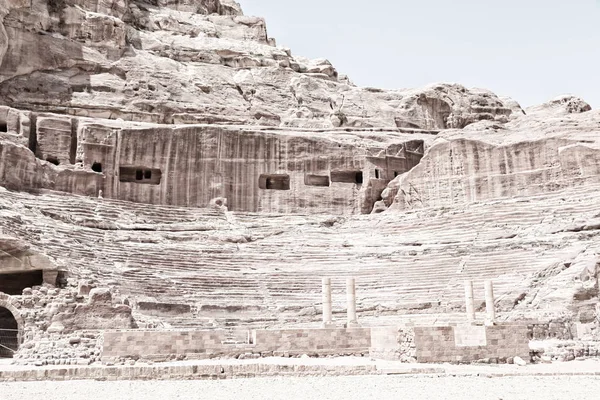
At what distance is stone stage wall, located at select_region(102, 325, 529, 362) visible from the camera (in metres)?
12.8

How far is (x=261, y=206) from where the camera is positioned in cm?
2825

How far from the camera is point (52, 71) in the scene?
32562mm

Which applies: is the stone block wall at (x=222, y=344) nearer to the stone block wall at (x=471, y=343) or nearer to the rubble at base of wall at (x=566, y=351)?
the stone block wall at (x=471, y=343)

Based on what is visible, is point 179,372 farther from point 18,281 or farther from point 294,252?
point 294,252

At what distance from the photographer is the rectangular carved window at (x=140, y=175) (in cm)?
2775

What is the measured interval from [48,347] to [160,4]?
109 ft

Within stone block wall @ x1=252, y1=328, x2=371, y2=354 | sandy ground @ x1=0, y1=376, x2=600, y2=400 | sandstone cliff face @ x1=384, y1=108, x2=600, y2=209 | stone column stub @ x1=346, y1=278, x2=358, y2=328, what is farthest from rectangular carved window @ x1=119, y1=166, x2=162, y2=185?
sandy ground @ x1=0, y1=376, x2=600, y2=400

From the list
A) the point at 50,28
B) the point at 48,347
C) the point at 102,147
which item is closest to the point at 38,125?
the point at 102,147

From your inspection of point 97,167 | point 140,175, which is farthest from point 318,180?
point 97,167

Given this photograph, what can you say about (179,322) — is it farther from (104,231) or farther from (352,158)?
(352,158)

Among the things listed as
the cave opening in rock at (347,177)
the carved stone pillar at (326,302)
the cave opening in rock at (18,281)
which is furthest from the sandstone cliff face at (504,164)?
the cave opening in rock at (18,281)

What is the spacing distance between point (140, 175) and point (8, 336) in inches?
455

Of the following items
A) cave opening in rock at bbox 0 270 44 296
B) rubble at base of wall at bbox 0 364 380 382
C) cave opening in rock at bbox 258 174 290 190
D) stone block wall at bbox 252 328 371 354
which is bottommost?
rubble at base of wall at bbox 0 364 380 382

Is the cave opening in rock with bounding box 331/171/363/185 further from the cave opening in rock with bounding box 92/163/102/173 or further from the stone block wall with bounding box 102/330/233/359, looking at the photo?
the stone block wall with bounding box 102/330/233/359
